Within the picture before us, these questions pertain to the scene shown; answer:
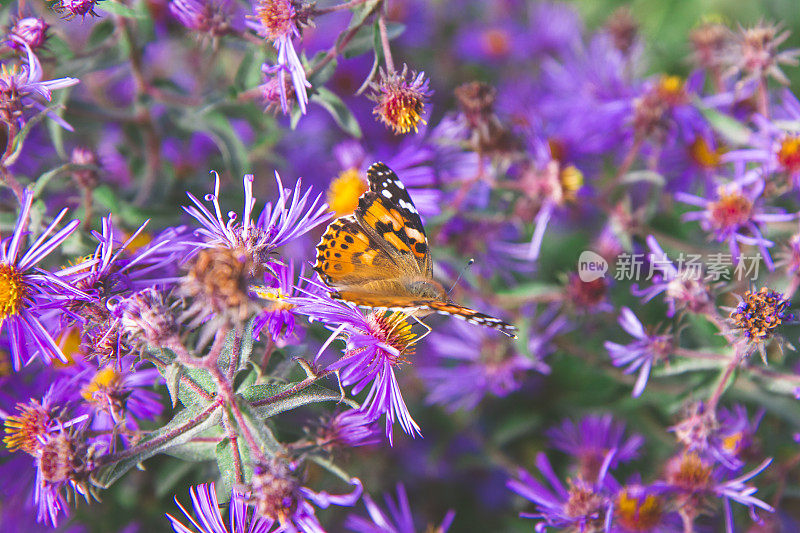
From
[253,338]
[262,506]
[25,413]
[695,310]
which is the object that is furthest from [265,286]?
[695,310]

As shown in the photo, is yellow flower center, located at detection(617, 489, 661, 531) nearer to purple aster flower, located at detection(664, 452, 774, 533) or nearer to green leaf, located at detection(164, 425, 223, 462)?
purple aster flower, located at detection(664, 452, 774, 533)

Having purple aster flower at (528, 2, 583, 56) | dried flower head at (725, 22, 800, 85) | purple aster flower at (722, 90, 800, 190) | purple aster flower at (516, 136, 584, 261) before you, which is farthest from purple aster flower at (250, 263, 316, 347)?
purple aster flower at (528, 2, 583, 56)

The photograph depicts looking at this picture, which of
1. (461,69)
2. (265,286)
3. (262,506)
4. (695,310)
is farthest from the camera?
(461,69)

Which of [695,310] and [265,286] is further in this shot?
[695,310]

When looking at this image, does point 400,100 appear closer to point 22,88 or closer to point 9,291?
point 22,88

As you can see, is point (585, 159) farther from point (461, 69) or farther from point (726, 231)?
point (461, 69)

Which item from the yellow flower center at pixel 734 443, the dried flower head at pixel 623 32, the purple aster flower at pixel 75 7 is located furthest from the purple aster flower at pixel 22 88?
the dried flower head at pixel 623 32

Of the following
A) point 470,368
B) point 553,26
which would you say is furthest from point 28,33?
point 553,26
